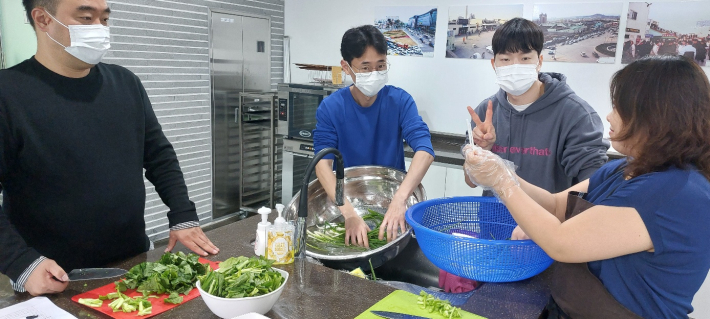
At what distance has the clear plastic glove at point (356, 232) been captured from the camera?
1.92 m

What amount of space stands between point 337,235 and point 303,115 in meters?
2.81

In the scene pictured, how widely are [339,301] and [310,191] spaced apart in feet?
2.95

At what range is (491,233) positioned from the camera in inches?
76.6

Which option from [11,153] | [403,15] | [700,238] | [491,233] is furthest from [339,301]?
[403,15]

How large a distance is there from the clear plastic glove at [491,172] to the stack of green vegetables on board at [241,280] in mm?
645

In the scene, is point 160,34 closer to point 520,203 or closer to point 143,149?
point 143,149

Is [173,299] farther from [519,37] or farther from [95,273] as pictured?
[519,37]

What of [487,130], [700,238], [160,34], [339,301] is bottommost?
[339,301]

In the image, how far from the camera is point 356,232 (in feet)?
6.35

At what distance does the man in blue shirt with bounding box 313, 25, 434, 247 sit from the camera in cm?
228

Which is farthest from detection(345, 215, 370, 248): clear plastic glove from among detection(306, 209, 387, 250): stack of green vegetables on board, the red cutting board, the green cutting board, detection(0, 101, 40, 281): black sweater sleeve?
detection(0, 101, 40, 281): black sweater sleeve

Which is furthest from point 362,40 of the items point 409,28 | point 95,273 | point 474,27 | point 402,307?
point 409,28

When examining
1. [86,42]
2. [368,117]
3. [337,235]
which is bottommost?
[337,235]

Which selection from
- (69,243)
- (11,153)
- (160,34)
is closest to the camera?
(11,153)
